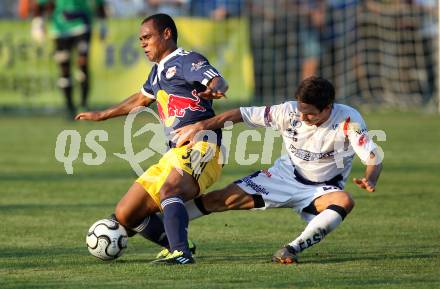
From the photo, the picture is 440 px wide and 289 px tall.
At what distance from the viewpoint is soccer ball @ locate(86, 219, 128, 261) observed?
730 cm

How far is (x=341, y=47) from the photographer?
23.3 meters

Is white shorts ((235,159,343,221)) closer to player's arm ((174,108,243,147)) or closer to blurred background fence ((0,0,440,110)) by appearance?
player's arm ((174,108,243,147))

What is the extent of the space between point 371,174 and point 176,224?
4.21 feet

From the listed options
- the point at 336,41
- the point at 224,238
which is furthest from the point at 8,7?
the point at 224,238

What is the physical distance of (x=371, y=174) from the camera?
7020mm

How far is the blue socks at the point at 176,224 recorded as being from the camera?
23.4 feet

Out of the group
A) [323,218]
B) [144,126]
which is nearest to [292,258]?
[323,218]

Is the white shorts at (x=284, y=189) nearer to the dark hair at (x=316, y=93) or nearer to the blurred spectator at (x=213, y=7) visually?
the dark hair at (x=316, y=93)

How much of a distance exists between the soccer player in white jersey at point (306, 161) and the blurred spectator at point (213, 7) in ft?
50.2

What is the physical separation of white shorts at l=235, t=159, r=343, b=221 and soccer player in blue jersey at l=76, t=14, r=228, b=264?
0.29 meters

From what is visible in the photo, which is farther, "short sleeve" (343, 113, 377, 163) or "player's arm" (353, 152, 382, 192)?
"short sleeve" (343, 113, 377, 163)

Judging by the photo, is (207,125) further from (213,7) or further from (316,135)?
(213,7)

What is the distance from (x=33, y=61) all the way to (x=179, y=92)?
46.2ft

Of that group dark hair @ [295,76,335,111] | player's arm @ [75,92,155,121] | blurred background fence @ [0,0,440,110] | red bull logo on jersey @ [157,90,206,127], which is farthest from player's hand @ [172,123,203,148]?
blurred background fence @ [0,0,440,110]
